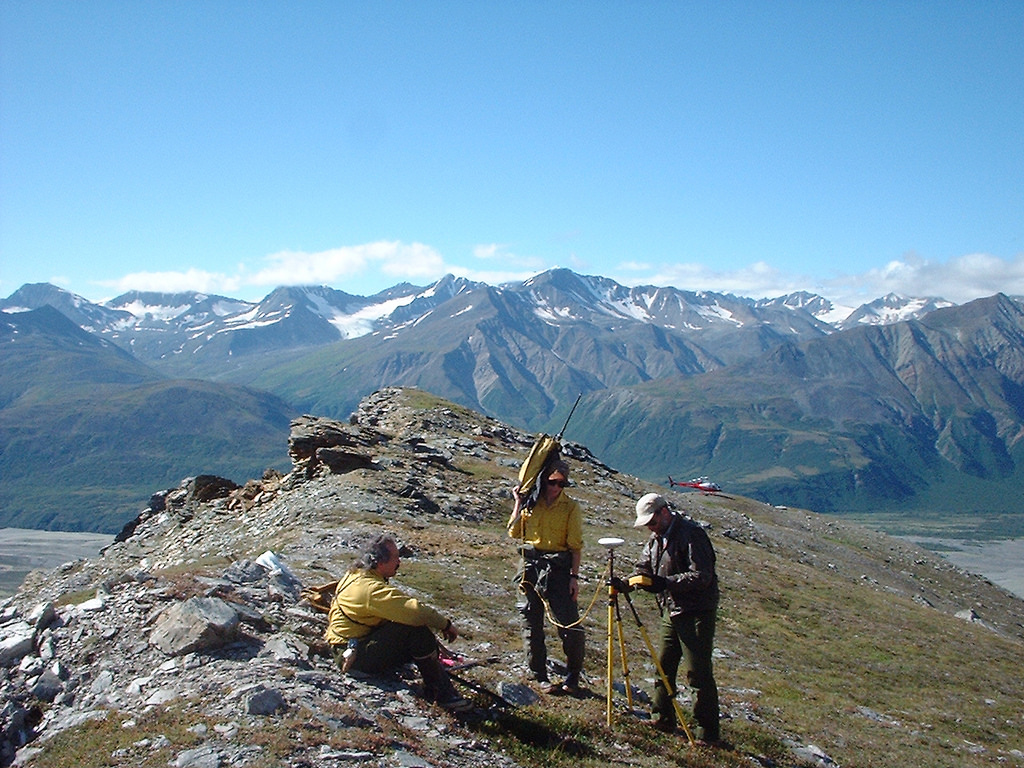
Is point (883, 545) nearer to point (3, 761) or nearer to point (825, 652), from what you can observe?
point (825, 652)

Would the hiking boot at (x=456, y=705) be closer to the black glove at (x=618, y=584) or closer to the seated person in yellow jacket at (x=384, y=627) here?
the seated person in yellow jacket at (x=384, y=627)

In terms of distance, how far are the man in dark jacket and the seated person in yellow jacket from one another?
3.29 meters

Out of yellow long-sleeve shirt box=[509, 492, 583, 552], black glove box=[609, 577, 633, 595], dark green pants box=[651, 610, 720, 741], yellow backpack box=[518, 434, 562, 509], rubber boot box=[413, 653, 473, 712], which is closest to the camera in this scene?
rubber boot box=[413, 653, 473, 712]

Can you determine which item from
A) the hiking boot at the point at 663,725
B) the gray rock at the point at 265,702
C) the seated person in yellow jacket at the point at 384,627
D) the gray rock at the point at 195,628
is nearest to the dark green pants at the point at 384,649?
the seated person in yellow jacket at the point at 384,627

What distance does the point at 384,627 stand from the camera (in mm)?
12297

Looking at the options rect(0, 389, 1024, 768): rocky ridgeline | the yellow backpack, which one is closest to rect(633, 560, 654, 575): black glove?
the yellow backpack

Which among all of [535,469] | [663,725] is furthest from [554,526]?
[663,725]

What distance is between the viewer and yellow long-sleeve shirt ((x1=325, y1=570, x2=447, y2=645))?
11.9 meters

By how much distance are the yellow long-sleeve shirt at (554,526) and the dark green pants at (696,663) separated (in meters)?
2.05

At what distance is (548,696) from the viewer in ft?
43.9

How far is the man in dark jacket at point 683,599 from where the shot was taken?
12211 mm

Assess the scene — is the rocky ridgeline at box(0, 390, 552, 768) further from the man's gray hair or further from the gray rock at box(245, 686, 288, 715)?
the man's gray hair

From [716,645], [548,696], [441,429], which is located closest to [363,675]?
[548,696]

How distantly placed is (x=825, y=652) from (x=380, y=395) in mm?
66176
